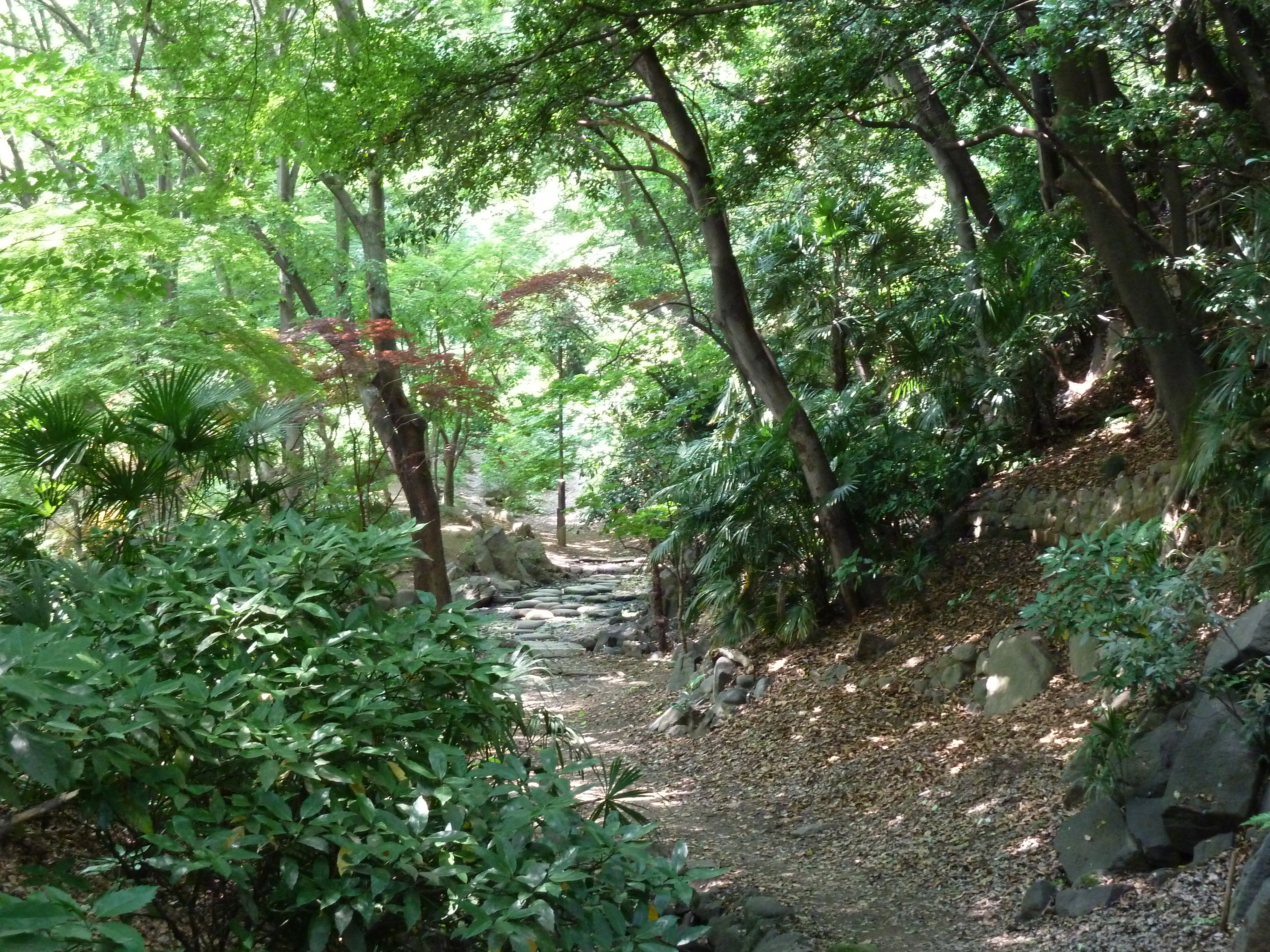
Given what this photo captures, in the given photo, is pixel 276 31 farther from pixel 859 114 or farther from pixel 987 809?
pixel 987 809

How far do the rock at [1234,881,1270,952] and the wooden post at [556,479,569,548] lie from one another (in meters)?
19.5

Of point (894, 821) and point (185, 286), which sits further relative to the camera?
point (185, 286)

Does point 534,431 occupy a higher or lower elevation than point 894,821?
higher

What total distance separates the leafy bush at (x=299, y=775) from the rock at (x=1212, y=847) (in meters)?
2.97

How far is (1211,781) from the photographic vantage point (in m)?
4.53

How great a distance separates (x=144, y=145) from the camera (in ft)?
43.7

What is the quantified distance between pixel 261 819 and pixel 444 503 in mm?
18923

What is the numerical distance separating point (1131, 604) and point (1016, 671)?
A: 2.86m

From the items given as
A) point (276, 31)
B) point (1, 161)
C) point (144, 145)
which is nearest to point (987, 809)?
point (276, 31)

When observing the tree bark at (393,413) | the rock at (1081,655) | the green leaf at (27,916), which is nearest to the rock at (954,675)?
the rock at (1081,655)

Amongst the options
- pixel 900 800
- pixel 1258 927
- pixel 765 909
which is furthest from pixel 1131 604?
pixel 900 800

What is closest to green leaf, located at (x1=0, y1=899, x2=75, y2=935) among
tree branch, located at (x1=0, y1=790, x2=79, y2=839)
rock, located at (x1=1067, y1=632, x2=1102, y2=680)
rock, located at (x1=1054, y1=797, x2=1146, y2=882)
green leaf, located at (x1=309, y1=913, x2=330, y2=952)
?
tree branch, located at (x1=0, y1=790, x2=79, y2=839)

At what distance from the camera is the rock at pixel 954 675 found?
7.88m

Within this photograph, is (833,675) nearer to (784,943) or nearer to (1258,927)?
(784,943)
